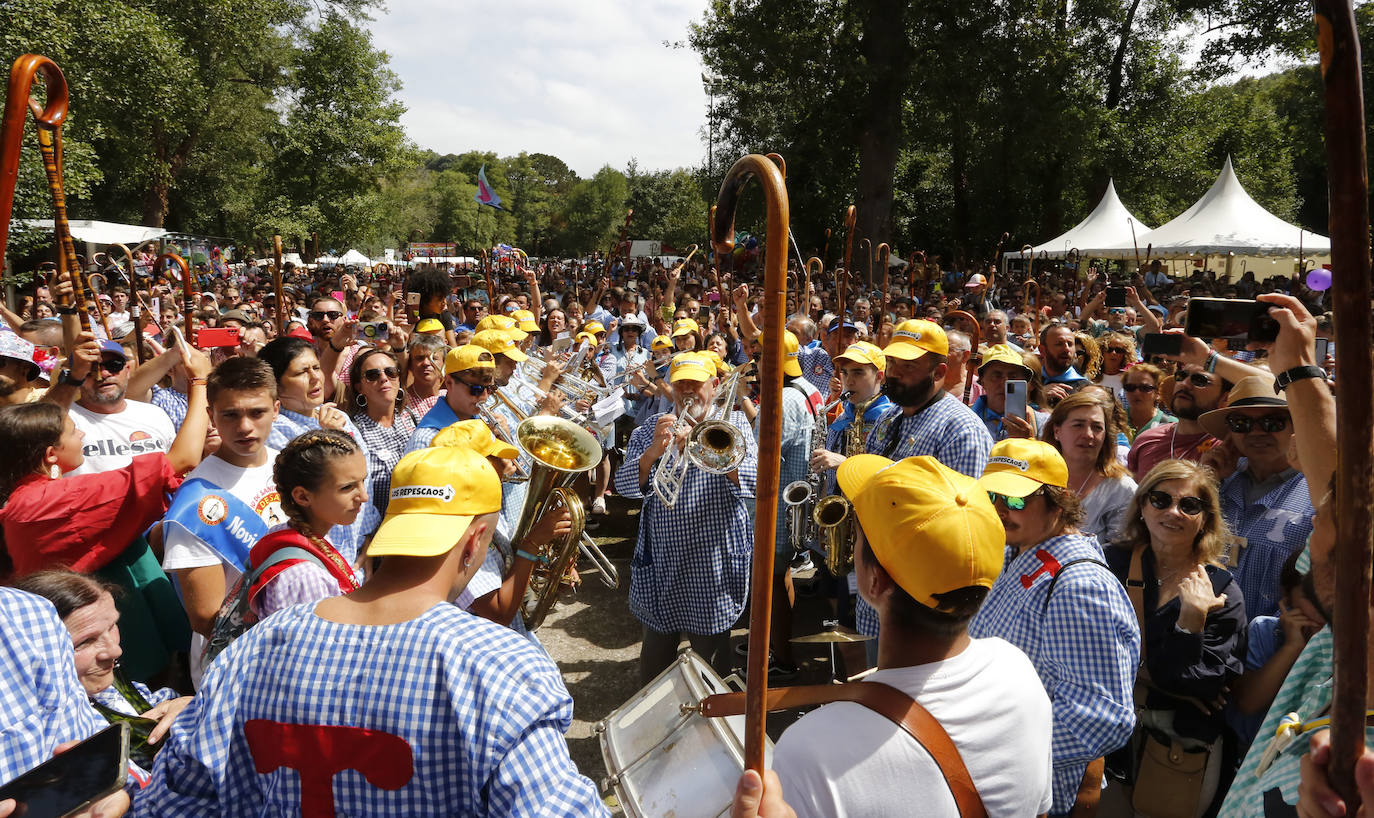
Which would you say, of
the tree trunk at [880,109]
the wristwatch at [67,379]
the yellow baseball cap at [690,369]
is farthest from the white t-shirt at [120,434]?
the tree trunk at [880,109]

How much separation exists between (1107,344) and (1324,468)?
6.12 metres

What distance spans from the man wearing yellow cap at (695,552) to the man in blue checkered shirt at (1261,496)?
8.02 feet

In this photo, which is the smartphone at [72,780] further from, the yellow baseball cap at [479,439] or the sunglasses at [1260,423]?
the sunglasses at [1260,423]

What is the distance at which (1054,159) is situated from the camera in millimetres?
30234

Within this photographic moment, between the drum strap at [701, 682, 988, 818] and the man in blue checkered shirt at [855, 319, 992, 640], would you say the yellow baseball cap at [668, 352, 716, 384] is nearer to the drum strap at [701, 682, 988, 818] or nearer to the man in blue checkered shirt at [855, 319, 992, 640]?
the man in blue checkered shirt at [855, 319, 992, 640]

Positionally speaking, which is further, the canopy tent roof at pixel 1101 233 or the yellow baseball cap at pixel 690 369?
the canopy tent roof at pixel 1101 233

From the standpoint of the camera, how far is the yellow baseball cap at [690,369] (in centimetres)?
496

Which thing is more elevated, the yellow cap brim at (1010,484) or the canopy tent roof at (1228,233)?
the canopy tent roof at (1228,233)

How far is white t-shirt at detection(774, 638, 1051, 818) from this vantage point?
5.69ft

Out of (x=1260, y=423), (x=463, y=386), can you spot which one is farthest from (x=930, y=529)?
(x=463, y=386)

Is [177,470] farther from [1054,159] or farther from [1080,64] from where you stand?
[1054,159]

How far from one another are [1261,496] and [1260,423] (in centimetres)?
38

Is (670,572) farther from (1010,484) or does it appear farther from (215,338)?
(215,338)

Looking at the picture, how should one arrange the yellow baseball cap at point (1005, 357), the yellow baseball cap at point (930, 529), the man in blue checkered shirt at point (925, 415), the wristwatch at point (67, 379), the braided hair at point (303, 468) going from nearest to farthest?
the yellow baseball cap at point (930, 529), the braided hair at point (303, 468), the wristwatch at point (67, 379), the man in blue checkered shirt at point (925, 415), the yellow baseball cap at point (1005, 357)
